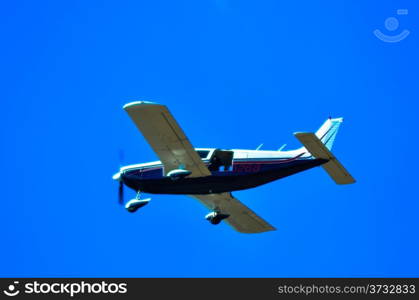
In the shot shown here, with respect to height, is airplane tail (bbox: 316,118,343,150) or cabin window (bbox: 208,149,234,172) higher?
airplane tail (bbox: 316,118,343,150)

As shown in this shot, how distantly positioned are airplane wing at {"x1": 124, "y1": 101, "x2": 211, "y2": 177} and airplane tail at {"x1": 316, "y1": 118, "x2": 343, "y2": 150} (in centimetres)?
473

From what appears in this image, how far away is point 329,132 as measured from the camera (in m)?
47.2

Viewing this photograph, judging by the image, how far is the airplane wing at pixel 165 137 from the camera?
43.2m

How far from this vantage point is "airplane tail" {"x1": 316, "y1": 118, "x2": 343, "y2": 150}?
155 ft

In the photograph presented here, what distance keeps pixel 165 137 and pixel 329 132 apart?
6.57 meters

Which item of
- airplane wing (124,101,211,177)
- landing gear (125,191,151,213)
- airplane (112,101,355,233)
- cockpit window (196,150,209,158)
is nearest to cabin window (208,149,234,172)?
airplane (112,101,355,233)

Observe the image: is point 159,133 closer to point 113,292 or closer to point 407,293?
point 113,292

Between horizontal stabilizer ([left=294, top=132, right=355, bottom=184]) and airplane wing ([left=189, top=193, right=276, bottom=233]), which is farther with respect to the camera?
airplane wing ([left=189, top=193, right=276, bottom=233])

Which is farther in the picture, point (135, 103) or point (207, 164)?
point (207, 164)

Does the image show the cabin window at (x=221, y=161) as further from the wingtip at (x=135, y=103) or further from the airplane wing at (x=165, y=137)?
the wingtip at (x=135, y=103)

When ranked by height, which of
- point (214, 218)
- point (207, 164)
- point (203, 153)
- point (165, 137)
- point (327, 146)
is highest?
point (327, 146)

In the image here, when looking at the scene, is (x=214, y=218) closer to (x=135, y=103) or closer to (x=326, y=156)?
(x=326, y=156)

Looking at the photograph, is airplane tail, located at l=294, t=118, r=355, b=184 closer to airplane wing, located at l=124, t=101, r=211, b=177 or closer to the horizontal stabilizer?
the horizontal stabilizer

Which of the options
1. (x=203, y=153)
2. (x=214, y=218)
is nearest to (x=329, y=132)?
(x=203, y=153)
